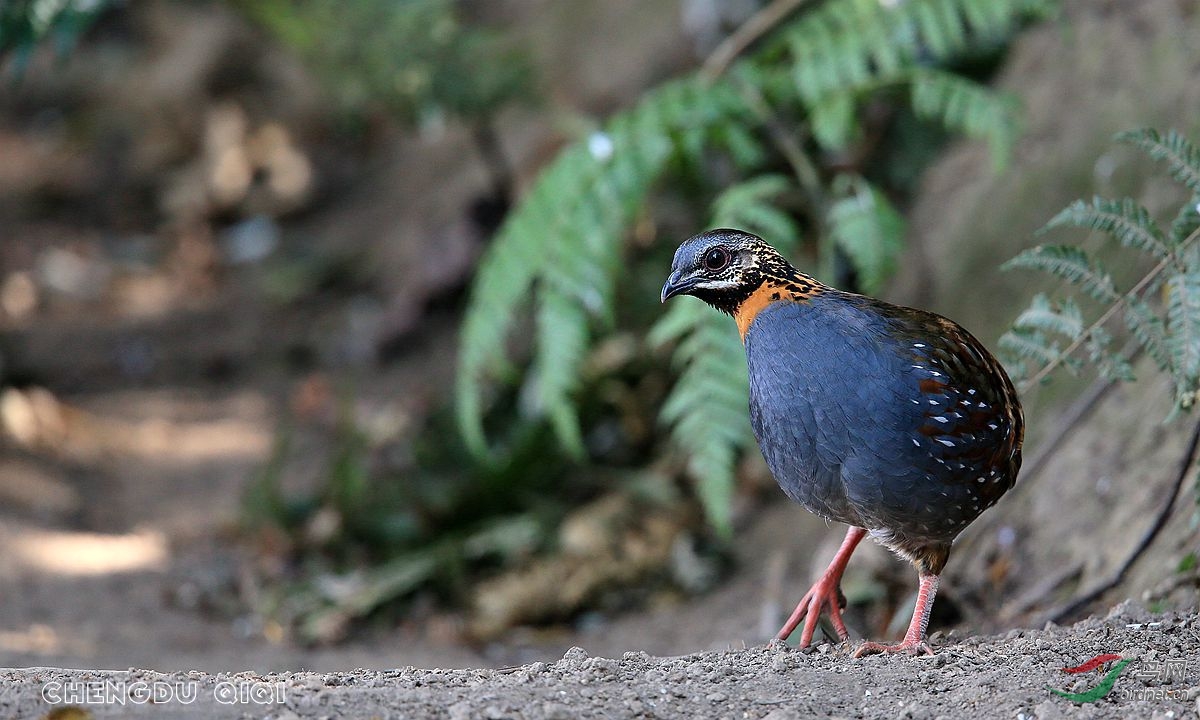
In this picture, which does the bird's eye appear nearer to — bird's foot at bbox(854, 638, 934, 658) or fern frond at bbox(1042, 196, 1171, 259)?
fern frond at bbox(1042, 196, 1171, 259)

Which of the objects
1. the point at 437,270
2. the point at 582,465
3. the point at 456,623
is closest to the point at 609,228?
the point at 582,465

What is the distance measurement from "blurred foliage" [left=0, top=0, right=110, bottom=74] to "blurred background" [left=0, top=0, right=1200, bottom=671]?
0.06ft

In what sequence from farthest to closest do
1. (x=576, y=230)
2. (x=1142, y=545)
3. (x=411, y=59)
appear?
(x=411, y=59) < (x=576, y=230) < (x=1142, y=545)

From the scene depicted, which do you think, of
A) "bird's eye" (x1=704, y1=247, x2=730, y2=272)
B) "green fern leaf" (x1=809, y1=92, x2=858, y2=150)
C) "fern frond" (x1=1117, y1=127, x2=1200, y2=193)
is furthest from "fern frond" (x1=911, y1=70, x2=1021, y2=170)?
"bird's eye" (x1=704, y1=247, x2=730, y2=272)

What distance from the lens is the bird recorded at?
2920mm

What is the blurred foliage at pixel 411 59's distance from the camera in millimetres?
6684

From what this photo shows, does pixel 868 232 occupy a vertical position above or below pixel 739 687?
above

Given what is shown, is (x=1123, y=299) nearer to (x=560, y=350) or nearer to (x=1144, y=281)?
(x=1144, y=281)

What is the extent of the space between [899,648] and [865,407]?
2.03 ft

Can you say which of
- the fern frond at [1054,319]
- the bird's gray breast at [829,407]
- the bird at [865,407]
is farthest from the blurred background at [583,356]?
the bird's gray breast at [829,407]

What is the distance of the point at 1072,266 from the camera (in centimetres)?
308

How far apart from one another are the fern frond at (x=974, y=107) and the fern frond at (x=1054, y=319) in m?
1.55

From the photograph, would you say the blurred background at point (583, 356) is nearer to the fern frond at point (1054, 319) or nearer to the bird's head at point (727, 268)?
the fern frond at point (1054, 319)

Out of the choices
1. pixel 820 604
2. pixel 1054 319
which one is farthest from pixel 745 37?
pixel 820 604
